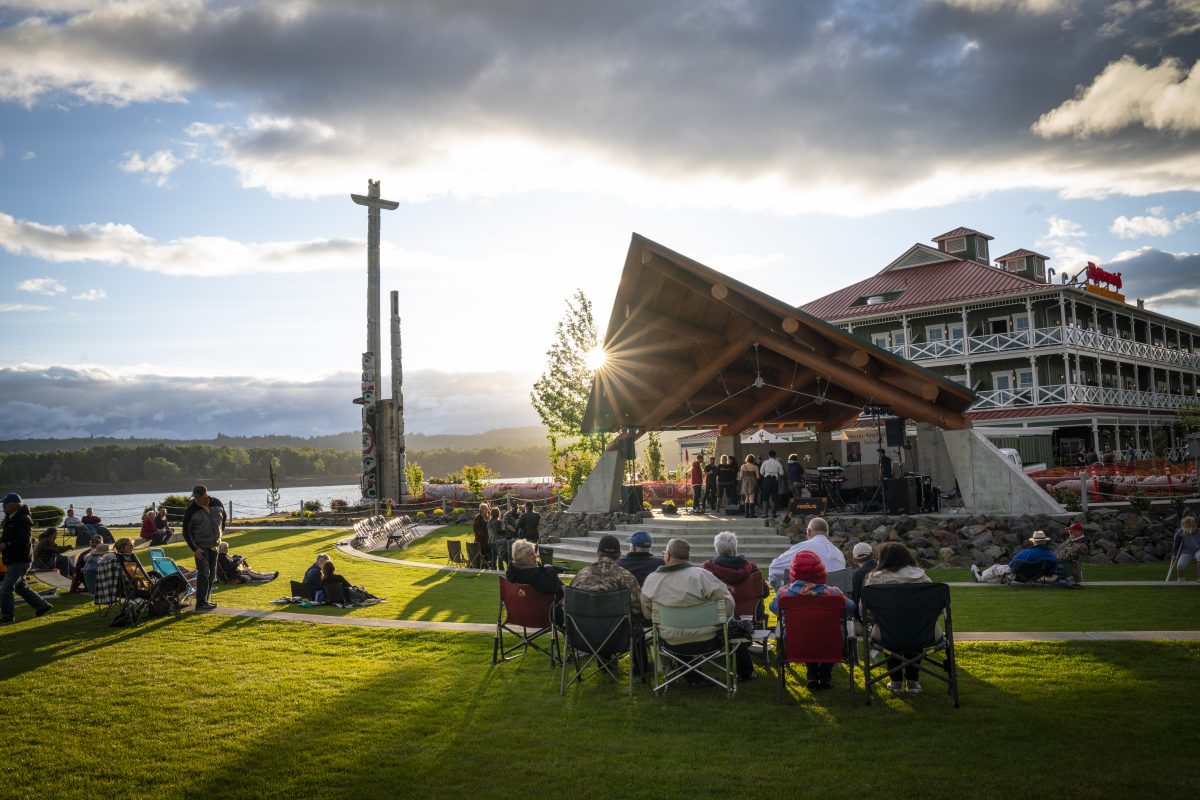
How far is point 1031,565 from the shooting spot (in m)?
11.9

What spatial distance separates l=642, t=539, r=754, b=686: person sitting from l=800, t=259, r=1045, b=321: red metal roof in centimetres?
3331

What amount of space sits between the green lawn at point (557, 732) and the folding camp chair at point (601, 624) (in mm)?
328

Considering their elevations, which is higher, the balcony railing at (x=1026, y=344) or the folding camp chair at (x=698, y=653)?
the balcony railing at (x=1026, y=344)

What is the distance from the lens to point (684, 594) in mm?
6574

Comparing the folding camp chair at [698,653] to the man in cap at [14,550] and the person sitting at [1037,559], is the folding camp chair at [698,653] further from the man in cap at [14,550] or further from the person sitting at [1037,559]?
the man in cap at [14,550]

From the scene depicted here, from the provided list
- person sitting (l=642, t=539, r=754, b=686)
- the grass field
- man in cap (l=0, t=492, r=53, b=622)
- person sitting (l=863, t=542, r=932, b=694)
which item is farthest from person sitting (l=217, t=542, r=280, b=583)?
person sitting (l=863, t=542, r=932, b=694)

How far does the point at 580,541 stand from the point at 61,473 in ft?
374

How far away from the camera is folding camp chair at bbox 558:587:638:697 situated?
680 cm

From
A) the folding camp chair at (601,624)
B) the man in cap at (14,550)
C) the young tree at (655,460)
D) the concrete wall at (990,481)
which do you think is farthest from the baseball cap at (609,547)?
the young tree at (655,460)

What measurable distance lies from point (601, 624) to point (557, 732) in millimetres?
1168

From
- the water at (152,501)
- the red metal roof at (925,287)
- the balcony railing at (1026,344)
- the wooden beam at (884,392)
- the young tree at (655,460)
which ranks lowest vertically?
the water at (152,501)

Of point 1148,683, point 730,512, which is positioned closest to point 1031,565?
point 1148,683

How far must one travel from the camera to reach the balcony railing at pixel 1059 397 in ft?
111

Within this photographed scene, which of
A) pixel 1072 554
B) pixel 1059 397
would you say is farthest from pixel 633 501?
pixel 1059 397
